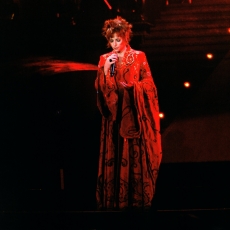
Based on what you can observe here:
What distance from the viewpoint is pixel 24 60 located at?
3.95 m

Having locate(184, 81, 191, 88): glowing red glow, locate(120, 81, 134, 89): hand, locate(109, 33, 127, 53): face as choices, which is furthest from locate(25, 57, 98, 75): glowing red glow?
locate(184, 81, 191, 88): glowing red glow

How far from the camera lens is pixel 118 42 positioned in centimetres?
325

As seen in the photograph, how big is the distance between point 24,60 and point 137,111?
1332 millimetres

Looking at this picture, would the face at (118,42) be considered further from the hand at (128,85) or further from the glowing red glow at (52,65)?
the glowing red glow at (52,65)

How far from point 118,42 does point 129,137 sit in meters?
0.69

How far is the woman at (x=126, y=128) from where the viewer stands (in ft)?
10.4

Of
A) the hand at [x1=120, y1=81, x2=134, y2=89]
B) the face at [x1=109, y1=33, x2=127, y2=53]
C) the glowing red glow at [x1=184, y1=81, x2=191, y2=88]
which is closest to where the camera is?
the hand at [x1=120, y1=81, x2=134, y2=89]

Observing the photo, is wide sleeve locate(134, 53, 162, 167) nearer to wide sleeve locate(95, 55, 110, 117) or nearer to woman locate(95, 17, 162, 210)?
woman locate(95, 17, 162, 210)

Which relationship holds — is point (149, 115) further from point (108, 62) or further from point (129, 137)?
point (108, 62)

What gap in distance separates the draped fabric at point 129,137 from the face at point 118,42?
74mm

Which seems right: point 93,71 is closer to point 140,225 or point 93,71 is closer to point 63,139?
point 63,139

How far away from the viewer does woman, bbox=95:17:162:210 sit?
10.4ft

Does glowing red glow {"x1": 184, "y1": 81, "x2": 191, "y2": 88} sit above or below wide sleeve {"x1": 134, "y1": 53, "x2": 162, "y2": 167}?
above

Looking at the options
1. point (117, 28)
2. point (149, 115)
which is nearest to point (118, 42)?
point (117, 28)
